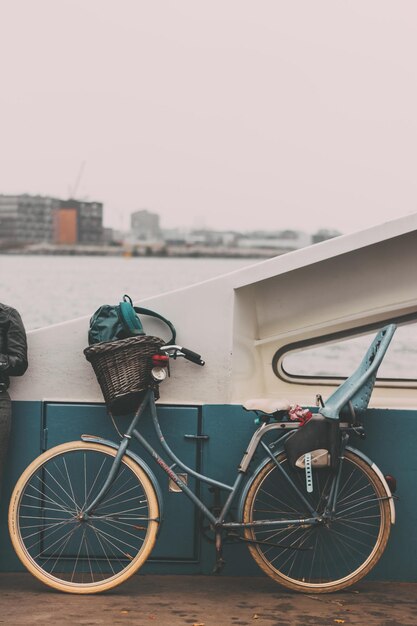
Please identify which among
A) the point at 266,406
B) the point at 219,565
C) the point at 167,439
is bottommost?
the point at 219,565

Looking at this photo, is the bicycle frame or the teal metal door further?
the teal metal door

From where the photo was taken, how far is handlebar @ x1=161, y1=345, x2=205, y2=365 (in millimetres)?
5230

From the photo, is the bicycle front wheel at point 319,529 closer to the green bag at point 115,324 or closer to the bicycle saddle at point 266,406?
the bicycle saddle at point 266,406

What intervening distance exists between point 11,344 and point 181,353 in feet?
2.70

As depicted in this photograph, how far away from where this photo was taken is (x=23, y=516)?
547 centimetres

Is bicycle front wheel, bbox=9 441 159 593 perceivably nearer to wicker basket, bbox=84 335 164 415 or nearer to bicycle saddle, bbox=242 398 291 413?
wicker basket, bbox=84 335 164 415

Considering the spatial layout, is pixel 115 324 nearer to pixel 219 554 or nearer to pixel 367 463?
pixel 219 554

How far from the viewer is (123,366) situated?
5152 mm

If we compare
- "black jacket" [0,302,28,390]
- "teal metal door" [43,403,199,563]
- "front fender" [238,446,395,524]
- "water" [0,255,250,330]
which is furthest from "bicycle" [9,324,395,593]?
"water" [0,255,250,330]

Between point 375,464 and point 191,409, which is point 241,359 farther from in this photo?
point 375,464

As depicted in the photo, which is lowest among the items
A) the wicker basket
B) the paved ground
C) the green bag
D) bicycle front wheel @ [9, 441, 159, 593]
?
the paved ground

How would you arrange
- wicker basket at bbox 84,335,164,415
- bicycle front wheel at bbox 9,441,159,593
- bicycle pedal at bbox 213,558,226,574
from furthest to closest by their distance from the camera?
bicycle front wheel at bbox 9,441,159,593
bicycle pedal at bbox 213,558,226,574
wicker basket at bbox 84,335,164,415

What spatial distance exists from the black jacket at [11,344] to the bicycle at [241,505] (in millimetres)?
443

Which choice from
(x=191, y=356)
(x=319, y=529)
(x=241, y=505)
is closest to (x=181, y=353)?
(x=191, y=356)
